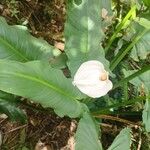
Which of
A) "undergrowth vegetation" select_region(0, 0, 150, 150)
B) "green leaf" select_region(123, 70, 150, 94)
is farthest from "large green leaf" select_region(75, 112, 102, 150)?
"green leaf" select_region(123, 70, 150, 94)

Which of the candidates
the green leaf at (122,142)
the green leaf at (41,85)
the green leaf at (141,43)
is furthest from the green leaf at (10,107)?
the green leaf at (141,43)

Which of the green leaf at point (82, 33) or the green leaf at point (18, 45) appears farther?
the green leaf at point (82, 33)

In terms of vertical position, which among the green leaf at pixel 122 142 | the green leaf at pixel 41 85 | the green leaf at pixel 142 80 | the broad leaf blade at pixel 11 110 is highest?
the green leaf at pixel 41 85

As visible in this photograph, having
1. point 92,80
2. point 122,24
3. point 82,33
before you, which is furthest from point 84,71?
point 122,24

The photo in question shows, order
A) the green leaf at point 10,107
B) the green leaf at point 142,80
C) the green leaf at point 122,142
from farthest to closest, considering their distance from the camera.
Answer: the green leaf at point 142,80, the green leaf at point 10,107, the green leaf at point 122,142

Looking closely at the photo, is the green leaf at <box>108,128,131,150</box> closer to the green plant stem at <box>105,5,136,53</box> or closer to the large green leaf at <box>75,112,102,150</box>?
the large green leaf at <box>75,112,102,150</box>

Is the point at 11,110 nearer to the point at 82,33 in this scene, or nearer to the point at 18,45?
the point at 18,45

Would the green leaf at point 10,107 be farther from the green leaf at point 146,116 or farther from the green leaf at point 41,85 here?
the green leaf at point 146,116
